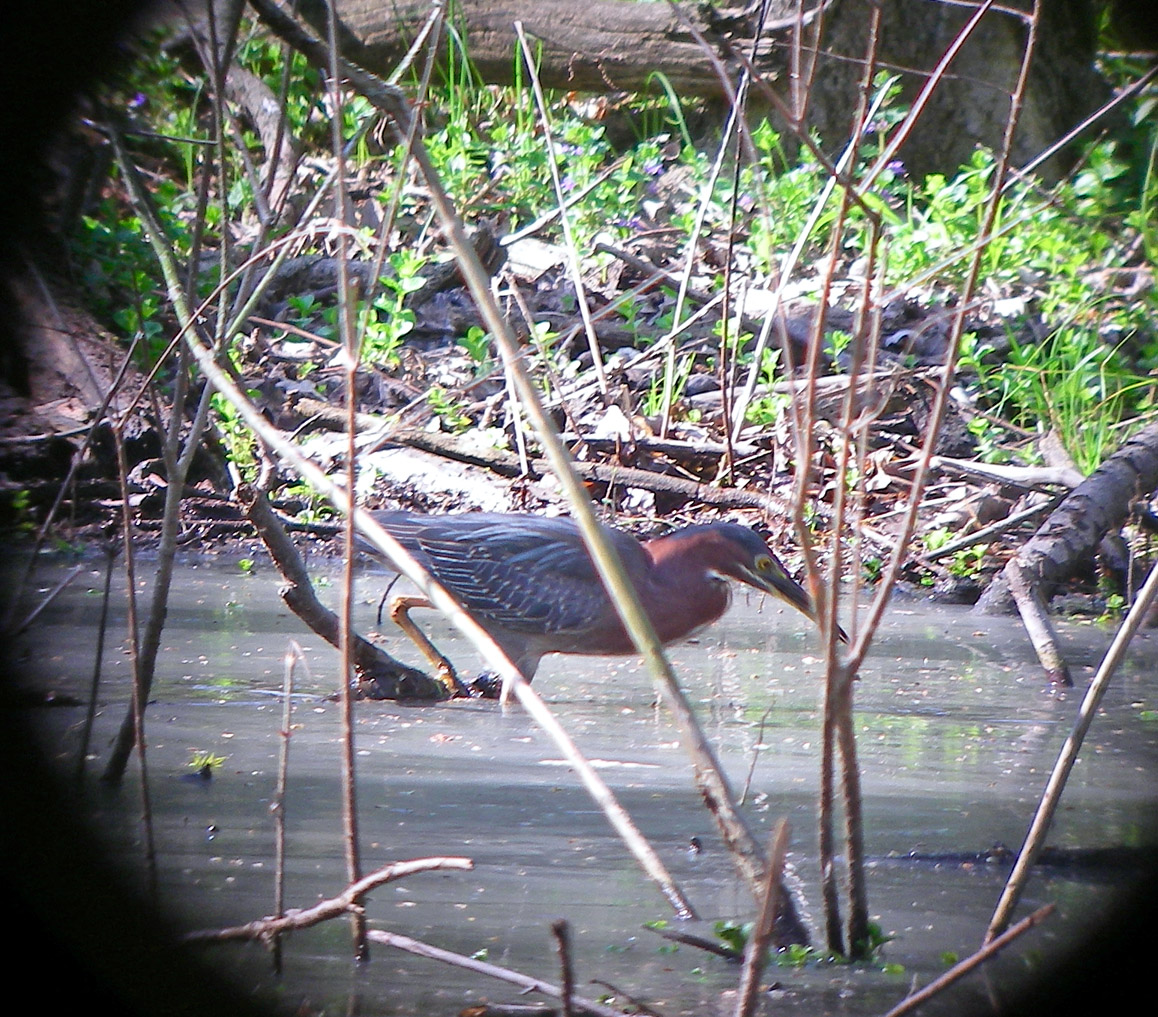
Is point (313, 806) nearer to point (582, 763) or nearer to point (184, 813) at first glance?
point (184, 813)

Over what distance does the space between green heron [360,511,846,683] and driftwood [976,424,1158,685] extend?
2.72 feet

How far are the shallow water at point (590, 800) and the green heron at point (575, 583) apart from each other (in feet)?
0.63

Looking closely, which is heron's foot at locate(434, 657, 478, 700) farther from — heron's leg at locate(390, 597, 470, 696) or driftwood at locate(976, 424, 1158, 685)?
driftwood at locate(976, 424, 1158, 685)

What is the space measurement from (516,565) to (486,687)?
2.19 ft

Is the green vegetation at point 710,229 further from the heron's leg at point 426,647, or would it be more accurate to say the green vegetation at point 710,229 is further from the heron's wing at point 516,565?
the heron's leg at point 426,647

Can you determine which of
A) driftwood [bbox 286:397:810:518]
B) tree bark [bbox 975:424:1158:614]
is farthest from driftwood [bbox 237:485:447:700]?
driftwood [bbox 286:397:810:518]

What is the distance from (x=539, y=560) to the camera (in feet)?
17.3

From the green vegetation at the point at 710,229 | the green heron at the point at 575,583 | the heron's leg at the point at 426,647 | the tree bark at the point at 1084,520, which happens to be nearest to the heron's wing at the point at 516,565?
the green heron at the point at 575,583

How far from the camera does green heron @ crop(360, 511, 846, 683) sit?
5.03m

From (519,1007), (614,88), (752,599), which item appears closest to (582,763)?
(519,1007)

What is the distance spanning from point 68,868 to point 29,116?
313cm

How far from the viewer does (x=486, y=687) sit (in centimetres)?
479

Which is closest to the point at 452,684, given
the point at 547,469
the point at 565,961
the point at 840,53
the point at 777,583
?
the point at 777,583

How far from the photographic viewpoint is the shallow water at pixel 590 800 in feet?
7.75
